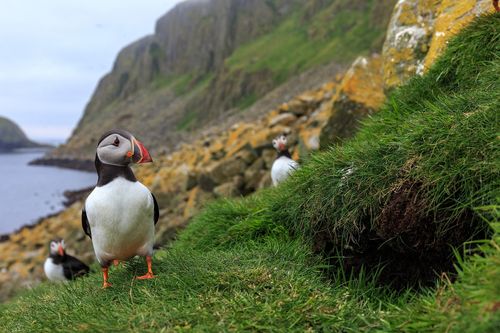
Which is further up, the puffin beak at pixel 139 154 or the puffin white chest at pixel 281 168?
the puffin beak at pixel 139 154

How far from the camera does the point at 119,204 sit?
420 centimetres

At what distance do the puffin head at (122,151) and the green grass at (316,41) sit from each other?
177 feet

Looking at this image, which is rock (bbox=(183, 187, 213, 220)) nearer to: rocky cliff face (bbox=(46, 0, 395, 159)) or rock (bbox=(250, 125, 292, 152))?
rock (bbox=(250, 125, 292, 152))

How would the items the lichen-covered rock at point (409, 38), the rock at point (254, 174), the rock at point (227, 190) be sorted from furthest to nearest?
the rock at point (254, 174) < the rock at point (227, 190) < the lichen-covered rock at point (409, 38)

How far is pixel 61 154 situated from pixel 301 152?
118m

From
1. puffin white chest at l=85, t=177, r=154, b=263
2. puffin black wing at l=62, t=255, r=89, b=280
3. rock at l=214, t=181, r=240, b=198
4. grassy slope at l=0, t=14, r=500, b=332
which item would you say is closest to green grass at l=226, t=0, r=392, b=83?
rock at l=214, t=181, r=240, b=198

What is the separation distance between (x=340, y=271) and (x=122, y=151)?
84.5 inches

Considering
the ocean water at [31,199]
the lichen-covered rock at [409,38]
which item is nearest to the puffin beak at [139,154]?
the lichen-covered rock at [409,38]

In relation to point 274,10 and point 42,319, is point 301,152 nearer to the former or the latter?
point 42,319

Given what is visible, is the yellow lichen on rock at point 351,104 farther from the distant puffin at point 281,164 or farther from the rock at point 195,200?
the rock at point 195,200

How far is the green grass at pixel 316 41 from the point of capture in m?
63.3

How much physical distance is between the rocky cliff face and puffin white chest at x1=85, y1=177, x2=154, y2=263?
40377 millimetres

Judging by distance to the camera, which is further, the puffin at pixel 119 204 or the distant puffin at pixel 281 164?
the distant puffin at pixel 281 164

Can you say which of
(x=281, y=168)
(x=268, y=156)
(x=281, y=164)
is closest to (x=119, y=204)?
(x=281, y=168)
